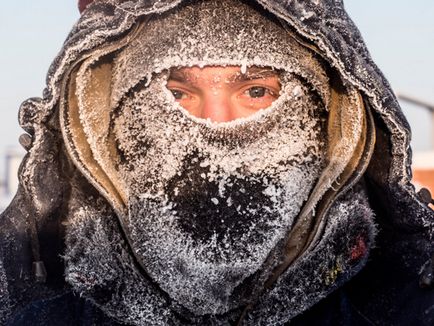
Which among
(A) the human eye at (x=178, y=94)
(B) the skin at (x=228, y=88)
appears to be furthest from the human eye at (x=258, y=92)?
(A) the human eye at (x=178, y=94)

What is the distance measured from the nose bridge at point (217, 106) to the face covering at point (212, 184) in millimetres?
58

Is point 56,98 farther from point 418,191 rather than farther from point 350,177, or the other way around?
point 418,191

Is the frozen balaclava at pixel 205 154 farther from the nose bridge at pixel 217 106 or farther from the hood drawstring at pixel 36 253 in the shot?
the hood drawstring at pixel 36 253

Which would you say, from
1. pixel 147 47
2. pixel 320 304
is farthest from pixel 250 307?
pixel 147 47

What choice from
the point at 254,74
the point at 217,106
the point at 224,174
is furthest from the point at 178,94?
the point at 224,174

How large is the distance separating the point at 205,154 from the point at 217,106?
0.62ft

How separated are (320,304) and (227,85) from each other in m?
0.70

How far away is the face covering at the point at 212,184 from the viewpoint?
2391mm

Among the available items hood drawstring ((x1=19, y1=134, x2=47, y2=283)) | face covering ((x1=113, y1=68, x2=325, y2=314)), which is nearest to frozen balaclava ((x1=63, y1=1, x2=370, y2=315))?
face covering ((x1=113, y1=68, x2=325, y2=314))

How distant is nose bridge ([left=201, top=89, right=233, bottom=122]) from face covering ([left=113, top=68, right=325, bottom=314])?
0.06m

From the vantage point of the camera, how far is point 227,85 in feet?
8.50

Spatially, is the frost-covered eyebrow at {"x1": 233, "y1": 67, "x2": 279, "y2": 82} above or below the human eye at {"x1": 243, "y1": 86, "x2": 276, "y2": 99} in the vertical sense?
above

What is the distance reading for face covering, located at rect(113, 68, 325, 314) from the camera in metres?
2.39

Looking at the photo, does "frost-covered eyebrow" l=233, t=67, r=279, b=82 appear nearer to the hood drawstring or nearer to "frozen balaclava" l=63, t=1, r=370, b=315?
"frozen balaclava" l=63, t=1, r=370, b=315
